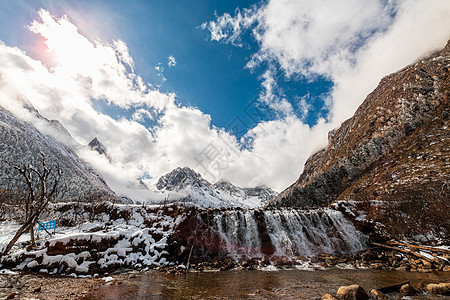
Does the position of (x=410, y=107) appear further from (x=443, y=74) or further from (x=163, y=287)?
(x=163, y=287)

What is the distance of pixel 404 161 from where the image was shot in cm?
4741

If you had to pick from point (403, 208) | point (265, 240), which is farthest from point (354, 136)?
point (265, 240)

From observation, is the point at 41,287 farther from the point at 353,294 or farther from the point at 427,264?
the point at 427,264

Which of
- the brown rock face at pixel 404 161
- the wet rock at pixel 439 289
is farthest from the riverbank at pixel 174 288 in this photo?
the brown rock face at pixel 404 161

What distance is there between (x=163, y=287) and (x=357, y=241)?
27.2 metres

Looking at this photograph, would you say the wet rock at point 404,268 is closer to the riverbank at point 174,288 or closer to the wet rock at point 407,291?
the riverbank at point 174,288

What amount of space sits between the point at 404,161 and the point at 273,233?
141 ft

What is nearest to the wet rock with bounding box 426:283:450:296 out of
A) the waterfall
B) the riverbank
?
the riverbank

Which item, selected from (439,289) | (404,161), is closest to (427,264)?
(439,289)

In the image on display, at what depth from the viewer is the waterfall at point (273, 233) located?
25.5 m

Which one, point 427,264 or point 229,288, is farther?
point 427,264

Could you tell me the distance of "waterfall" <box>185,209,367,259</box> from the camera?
2550 cm

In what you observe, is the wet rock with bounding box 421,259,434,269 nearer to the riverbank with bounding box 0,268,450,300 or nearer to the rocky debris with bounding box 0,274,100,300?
the riverbank with bounding box 0,268,450,300

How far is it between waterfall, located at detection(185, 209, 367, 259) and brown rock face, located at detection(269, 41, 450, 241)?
701 centimetres
